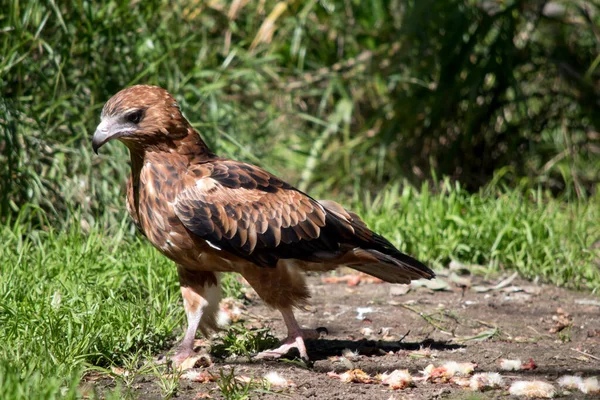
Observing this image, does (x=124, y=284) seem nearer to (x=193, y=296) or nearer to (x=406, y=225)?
(x=193, y=296)

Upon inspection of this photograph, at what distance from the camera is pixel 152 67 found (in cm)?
618

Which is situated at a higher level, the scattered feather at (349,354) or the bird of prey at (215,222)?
the bird of prey at (215,222)

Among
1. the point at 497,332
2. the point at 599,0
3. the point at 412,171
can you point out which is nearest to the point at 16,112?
the point at 497,332

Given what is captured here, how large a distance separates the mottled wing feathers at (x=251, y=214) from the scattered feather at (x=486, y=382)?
0.95m

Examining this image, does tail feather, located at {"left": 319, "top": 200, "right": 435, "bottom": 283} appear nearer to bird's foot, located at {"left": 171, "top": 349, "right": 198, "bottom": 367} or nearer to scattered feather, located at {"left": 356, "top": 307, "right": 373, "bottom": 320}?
scattered feather, located at {"left": 356, "top": 307, "right": 373, "bottom": 320}

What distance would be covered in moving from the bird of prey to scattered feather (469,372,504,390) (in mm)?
681

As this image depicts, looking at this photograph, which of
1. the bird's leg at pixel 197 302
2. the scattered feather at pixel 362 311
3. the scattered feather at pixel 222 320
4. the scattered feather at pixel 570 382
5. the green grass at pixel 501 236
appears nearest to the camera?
the scattered feather at pixel 570 382

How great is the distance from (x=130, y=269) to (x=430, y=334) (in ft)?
5.74

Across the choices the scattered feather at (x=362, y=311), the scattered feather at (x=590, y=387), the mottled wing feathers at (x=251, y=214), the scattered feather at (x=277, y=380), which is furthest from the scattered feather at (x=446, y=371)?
the scattered feather at (x=362, y=311)

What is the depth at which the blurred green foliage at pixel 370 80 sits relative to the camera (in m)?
6.45

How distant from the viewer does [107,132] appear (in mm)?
3939

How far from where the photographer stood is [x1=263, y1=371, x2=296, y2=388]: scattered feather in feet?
12.1

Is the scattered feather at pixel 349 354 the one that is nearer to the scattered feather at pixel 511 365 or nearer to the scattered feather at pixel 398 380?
the scattered feather at pixel 398 380

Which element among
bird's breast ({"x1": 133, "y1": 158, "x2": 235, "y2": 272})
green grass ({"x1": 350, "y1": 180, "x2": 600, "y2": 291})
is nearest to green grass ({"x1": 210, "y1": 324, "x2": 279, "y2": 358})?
bird's breast ({"x1": 133, "y1": 158, "x2": 235, "y2": 272})
